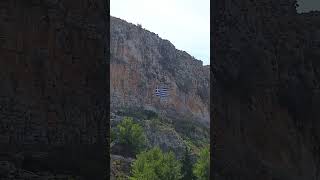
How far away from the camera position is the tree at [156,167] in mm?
25859

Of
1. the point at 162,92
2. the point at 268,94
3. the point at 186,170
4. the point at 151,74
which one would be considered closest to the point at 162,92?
the point at 162,92

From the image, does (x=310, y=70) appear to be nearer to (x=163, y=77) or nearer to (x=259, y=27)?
(x=259, y=27)

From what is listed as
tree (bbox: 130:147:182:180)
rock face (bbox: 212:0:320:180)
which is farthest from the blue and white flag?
rock face (bbox: 212:0:320:180)

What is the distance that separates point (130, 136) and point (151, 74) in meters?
17.4

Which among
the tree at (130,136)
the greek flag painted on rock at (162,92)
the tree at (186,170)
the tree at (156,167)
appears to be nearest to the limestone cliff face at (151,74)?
the greek flag painted on rock at (162,92)

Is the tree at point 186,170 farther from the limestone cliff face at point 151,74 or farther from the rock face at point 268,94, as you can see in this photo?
the rock face at point 268,94

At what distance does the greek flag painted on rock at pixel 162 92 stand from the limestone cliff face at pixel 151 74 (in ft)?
1.60

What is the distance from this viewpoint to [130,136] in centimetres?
3241
